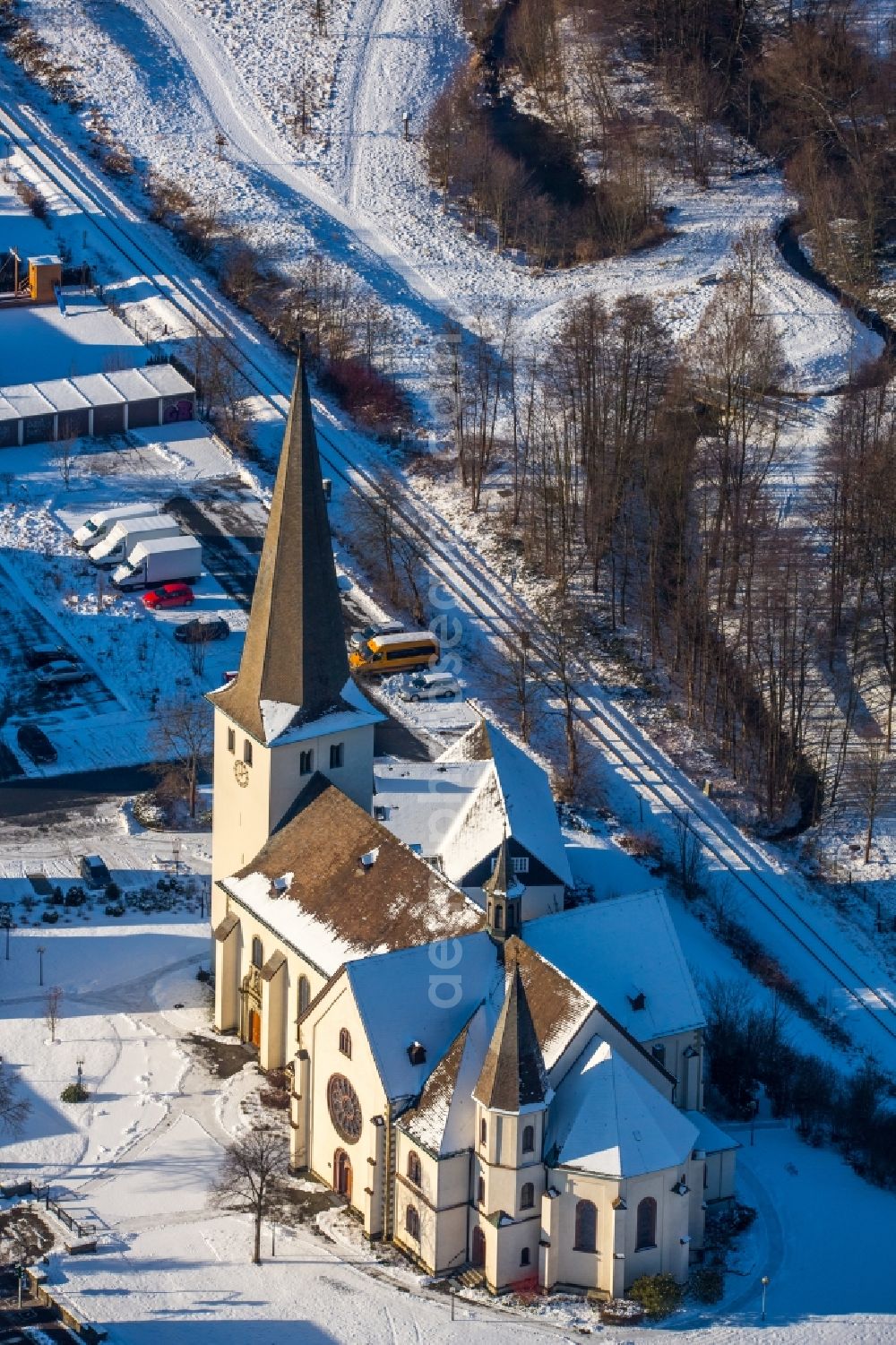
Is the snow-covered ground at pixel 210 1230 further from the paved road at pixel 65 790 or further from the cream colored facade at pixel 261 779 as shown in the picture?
the paved road at pixel 65 790

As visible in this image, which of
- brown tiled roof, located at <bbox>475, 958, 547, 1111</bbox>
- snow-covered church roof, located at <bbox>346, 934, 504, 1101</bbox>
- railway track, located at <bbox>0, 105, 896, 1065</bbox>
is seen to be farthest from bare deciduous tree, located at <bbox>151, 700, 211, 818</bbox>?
brown tiled roof, located at <bbox>475, 958, 547, 1111</bbox>

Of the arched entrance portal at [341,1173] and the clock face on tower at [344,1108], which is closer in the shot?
the clock face on tower at [344,1108]

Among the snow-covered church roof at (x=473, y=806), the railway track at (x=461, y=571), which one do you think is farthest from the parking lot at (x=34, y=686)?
the railway track at (x=461, y=571)

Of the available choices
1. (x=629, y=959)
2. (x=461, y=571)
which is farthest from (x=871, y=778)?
(x=629, y=959)

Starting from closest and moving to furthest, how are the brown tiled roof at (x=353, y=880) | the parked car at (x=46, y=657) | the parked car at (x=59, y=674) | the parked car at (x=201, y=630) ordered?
the brown tiled roof at (x=353, y=880) → the parked car at (x=59, y=674) → the parked car at (x=46, y=657) → the parked car at (x=201, y=630)

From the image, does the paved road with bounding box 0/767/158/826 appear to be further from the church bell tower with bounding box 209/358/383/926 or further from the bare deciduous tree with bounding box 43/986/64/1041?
the church bell tower with bounding box 209/358/383/926

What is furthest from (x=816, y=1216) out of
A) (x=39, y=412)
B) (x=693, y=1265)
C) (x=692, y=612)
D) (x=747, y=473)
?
(x=39, y=412)
